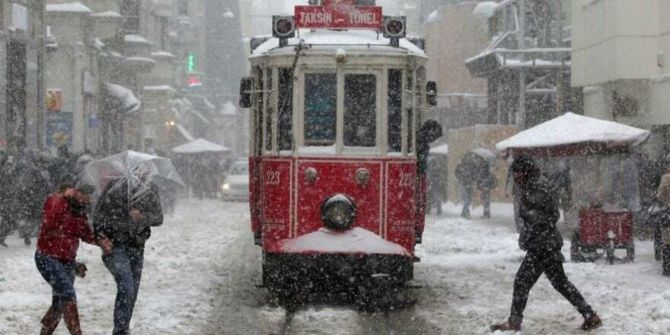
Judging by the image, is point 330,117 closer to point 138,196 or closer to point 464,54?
point 138,196

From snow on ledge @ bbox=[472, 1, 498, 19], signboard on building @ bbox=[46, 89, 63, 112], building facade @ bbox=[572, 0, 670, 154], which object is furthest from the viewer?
snow on ledge @ bbox=[472, 1, 498, 19]

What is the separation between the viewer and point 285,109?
13500mm

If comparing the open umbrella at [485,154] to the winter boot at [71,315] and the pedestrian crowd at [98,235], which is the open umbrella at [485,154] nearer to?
the pedestrian crowd at [98,235]

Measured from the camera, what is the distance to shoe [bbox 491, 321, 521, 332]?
11.4m

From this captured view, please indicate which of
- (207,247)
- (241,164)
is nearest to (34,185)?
(207,247)

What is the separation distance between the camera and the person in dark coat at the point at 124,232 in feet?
33.7

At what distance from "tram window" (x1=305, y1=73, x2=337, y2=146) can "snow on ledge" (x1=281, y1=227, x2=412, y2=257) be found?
1.05 meters

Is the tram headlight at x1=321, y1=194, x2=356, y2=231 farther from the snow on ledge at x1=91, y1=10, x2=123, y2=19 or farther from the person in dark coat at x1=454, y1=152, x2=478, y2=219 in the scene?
the snow on ledge at x1=91, y1=10, x2=123, y2=19

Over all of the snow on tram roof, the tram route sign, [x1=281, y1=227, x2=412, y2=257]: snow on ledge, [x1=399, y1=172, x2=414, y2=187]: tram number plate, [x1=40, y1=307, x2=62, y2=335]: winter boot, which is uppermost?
the tram route sign

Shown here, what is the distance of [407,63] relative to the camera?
13484 mm

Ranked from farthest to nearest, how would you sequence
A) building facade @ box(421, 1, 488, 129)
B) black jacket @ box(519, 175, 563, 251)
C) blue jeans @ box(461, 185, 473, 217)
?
building facade @ box(421, 1, 488, 129)
blue jeans @ box(461, 185, 473, 217)
black jacket @ box(519, 175, 563, 251)

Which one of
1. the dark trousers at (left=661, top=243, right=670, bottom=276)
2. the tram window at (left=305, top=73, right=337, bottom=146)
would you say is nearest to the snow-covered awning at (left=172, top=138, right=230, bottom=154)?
the dark trousers at (left=661, top=243, right=670, bottom=276)

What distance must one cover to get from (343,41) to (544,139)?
312 inches

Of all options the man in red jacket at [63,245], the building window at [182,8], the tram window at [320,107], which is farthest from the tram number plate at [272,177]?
the building window at [182,8]
